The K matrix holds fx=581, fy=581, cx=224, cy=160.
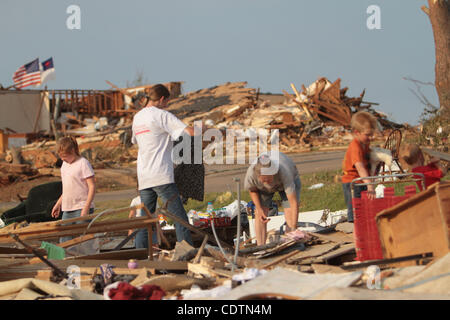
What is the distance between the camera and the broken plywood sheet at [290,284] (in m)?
3.32

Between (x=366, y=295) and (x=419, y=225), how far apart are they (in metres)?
1.15

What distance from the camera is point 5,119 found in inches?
1184

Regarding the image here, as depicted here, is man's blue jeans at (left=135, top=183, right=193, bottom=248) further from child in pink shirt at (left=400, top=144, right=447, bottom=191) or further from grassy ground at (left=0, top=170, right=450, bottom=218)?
A: grassy ground at (left=0, top=170, right=450, bottom=218)

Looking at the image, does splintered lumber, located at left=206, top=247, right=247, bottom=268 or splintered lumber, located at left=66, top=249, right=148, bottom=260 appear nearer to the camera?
splintered lumber, located at left=206, top=247, right=247, bottom=268

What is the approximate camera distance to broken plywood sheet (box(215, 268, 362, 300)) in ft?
10.9

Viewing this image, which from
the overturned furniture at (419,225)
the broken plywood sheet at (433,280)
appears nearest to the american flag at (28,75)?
the overturned furniture at (419,225)

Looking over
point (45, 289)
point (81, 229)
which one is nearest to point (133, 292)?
point (45, 289)

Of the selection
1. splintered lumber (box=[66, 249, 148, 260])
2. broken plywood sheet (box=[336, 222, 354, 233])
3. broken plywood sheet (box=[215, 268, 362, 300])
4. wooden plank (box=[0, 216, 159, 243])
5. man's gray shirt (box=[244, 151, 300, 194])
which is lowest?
splintered lumber (box=[66, 249, 148, 260])

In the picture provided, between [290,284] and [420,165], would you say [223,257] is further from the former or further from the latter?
[420,165]

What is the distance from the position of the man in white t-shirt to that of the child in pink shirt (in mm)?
2151

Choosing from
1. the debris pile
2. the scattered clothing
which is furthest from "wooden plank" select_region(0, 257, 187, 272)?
the scattered clothing

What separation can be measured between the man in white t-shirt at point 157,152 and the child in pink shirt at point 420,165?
2151 mm

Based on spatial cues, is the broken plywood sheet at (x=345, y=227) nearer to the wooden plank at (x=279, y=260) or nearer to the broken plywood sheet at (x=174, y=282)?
the wooden plank at (x=279, y=260)
